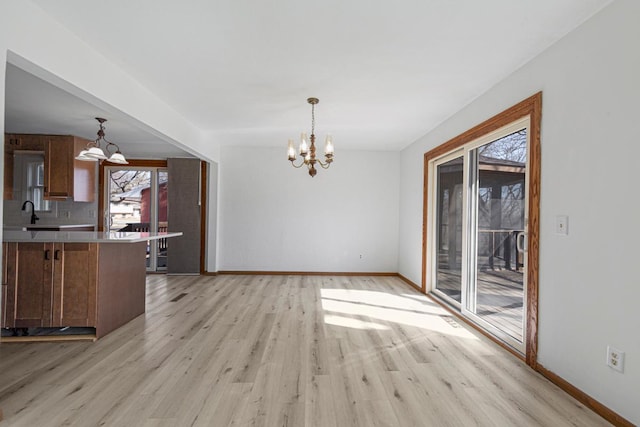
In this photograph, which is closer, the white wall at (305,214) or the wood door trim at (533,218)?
the wood door trim at (533,218)

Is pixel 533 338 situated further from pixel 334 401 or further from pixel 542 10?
pixel 542 10

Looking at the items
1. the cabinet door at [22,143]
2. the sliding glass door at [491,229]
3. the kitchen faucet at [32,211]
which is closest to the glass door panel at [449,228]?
the sliding glass door at [491,229]

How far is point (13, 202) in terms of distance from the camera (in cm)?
558

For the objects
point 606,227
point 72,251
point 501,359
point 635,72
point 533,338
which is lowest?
point 501,359

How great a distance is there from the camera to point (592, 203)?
203cm

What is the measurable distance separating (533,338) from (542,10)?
91.7 inches

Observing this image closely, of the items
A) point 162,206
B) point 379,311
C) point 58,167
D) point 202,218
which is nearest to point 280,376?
point 379,311

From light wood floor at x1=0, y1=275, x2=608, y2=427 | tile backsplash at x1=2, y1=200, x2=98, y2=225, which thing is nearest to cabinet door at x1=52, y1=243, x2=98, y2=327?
light wood floor at x1=0, y1=275, x2=608, y2=427

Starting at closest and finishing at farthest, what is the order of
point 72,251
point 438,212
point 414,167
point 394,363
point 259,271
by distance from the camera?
point 394,363, point 72,251, point 438,212, point 414,167, point 259,271

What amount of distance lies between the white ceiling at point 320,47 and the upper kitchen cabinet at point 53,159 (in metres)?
1.46

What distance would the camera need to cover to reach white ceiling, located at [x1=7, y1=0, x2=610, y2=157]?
2006mm

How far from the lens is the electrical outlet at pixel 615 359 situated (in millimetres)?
1812

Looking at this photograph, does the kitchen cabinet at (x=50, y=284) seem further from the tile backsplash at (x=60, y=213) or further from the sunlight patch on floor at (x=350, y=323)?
the tile backsplash at (x=60, y=213)

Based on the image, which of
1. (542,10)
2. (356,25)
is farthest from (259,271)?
(542,10)
